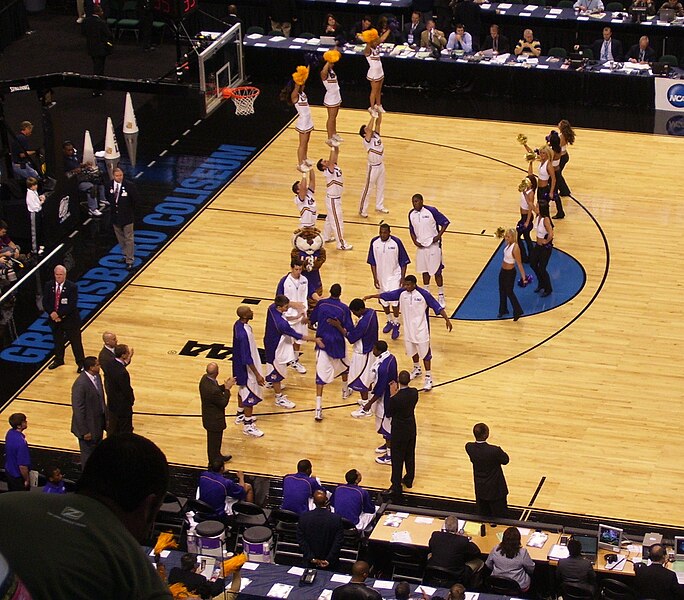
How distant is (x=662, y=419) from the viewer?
593 inches

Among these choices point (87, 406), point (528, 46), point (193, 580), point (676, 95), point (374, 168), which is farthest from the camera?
point (528, 46)

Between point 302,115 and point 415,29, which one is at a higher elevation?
point 415,29

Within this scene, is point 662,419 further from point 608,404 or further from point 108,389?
point 108,389

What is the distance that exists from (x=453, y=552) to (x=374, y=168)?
1021cm

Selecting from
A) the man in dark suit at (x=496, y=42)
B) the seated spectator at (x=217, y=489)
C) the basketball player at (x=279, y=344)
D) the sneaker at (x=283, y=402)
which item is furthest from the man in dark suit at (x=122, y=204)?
the man in dark suit at (x=496, y=42)

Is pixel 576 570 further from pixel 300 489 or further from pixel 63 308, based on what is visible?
pixel 63 308

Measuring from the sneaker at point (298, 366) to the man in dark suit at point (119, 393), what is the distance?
3172 mm

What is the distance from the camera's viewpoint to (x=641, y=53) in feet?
84.0

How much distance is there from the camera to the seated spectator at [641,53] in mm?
25531

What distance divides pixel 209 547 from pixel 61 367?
579 centimetres

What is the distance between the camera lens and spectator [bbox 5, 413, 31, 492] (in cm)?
1264

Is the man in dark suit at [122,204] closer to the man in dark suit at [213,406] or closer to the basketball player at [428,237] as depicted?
the basketball player at [428,237]

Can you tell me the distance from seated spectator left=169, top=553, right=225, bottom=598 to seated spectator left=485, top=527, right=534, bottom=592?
8.11 feet

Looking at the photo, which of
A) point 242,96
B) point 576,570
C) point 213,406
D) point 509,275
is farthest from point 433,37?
point 576,570
